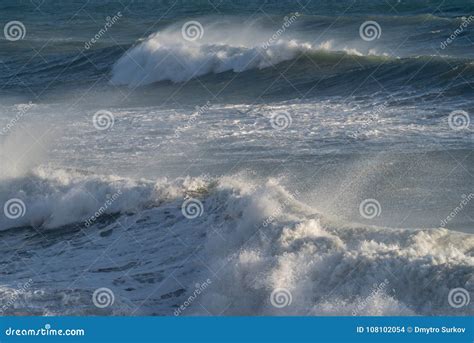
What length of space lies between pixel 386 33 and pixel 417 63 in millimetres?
6480

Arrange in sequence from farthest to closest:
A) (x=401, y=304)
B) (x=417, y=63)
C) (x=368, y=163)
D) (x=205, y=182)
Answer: (x=417, y=63) → (x=368, y=163) → (x=205, y=182) → (x=401, y=304)

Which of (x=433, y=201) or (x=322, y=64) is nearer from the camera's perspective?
(x=433, y=201)

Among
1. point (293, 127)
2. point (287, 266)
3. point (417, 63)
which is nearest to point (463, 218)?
point (287, 266)

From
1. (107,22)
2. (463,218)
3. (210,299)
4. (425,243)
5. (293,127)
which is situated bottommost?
(210,299)

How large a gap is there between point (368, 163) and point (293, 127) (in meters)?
3.40

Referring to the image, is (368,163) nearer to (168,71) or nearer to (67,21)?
(168,71)

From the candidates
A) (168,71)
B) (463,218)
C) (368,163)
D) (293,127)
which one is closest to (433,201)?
(463,218)

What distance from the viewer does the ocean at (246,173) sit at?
12.0m

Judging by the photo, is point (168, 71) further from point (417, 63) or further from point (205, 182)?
point (205, 182)

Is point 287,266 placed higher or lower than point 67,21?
lower

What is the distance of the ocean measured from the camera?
12.0m

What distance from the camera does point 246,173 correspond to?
1756 centimetres

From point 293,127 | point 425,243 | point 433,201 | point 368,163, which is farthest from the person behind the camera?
point 293,127

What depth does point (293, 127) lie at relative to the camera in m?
20.8
